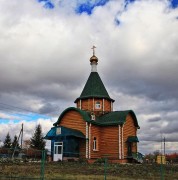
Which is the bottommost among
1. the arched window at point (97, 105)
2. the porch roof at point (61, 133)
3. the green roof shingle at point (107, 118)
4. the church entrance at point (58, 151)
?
the church entrance at point (58, 151)

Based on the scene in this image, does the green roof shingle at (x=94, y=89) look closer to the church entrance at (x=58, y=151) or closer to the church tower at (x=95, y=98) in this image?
the church tower at (x=95, y=98)

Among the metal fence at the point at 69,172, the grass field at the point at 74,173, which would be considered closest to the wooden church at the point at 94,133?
the metal fence at the point at 69,172

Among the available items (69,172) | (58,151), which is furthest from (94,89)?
(69,172)

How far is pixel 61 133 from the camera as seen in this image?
28.3 meters

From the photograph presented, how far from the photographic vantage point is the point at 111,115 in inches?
1222

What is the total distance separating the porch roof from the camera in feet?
91.7

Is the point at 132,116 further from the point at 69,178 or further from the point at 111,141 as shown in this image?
the point at 69,178

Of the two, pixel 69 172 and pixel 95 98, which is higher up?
pixel 95 98

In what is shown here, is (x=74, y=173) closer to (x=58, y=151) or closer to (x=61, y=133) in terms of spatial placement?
(x=61, y=133)

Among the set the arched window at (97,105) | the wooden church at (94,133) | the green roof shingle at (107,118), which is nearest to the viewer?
the wooden church at (94,133)

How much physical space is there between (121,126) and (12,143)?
1574 inches

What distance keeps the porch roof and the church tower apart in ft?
12.0

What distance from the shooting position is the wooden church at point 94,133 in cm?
2841

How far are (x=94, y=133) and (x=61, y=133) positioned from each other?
3.30 m
